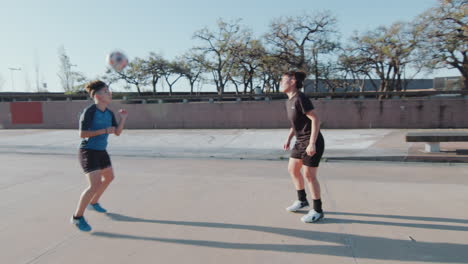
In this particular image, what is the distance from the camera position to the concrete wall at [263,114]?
13.1m

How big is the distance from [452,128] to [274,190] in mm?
11135

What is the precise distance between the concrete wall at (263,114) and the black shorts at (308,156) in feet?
34.1

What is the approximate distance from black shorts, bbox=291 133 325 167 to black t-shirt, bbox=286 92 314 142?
0.07 m

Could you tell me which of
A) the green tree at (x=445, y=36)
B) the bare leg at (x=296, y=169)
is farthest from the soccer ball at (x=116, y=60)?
the green tree at (x=445, y=36)

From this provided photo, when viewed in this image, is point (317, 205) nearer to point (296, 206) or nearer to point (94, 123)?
point (296, 206)

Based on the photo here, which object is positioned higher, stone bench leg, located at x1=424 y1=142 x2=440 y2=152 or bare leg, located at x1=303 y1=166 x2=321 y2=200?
bare leg, located at x1=303 y1=166 x2=321 y2=200

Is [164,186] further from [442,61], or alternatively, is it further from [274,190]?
[442,61]

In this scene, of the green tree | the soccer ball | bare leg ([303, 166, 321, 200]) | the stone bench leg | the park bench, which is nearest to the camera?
bare leg ([303, 166, 321, 200])

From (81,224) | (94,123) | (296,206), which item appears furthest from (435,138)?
(81,224)

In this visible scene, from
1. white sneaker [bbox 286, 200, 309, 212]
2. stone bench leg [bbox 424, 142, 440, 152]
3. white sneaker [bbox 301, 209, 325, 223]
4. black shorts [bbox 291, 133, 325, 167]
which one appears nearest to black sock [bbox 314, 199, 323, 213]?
white sneaker [bbox 301, 209, 325, 223]

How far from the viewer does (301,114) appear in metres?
3.81

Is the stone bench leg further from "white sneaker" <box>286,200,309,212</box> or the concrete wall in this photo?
the concrete wall

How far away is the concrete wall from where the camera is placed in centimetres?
1309

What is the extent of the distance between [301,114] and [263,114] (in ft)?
35.7
